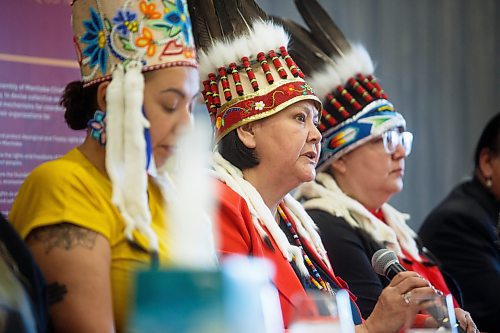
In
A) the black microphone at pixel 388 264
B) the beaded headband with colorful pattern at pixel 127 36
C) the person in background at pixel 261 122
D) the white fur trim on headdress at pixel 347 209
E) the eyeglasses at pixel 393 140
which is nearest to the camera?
the beaded headband with colorful pattern at pixel 127 36

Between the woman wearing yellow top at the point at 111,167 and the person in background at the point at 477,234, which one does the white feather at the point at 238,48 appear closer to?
the woman wearing yellow top at the point at 111,167

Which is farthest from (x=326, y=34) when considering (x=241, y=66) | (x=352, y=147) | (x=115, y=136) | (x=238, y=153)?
(x=115, y=136)

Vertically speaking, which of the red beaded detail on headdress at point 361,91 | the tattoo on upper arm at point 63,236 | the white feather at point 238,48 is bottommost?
the tattoo on upper arm at point 63,236

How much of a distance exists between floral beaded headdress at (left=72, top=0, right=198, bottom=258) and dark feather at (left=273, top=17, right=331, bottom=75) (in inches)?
50.3

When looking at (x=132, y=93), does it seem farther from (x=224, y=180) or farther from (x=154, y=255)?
(x=224, y=180)

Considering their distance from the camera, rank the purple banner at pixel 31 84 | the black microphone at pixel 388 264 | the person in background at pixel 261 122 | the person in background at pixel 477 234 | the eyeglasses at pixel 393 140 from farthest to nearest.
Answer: the person in background at pixel 477 234
the eyeglasses at pixel 393 140
the purple banner at pixel 31 84
the person in background at pixel 261 122
the black microphone at pixel 388 264

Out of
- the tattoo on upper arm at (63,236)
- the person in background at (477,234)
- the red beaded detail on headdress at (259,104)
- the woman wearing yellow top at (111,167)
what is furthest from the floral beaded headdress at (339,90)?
the tattoo on upper arm at (63,236)

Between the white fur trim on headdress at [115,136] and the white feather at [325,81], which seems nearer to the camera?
the white fur trim on headdress at [115,136]

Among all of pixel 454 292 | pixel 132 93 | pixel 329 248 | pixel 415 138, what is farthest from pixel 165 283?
pixel 415 138

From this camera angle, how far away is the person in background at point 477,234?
3533 mm

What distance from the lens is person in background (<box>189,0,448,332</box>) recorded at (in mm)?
2379

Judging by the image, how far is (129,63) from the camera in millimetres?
1720

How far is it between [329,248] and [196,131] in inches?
75.0

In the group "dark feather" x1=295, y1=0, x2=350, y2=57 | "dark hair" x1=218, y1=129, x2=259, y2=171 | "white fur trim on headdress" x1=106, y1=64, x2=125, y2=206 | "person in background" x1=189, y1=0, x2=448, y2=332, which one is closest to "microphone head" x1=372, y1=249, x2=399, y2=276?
"person in background" x1=189, y1=0, x2=448, y2=332
